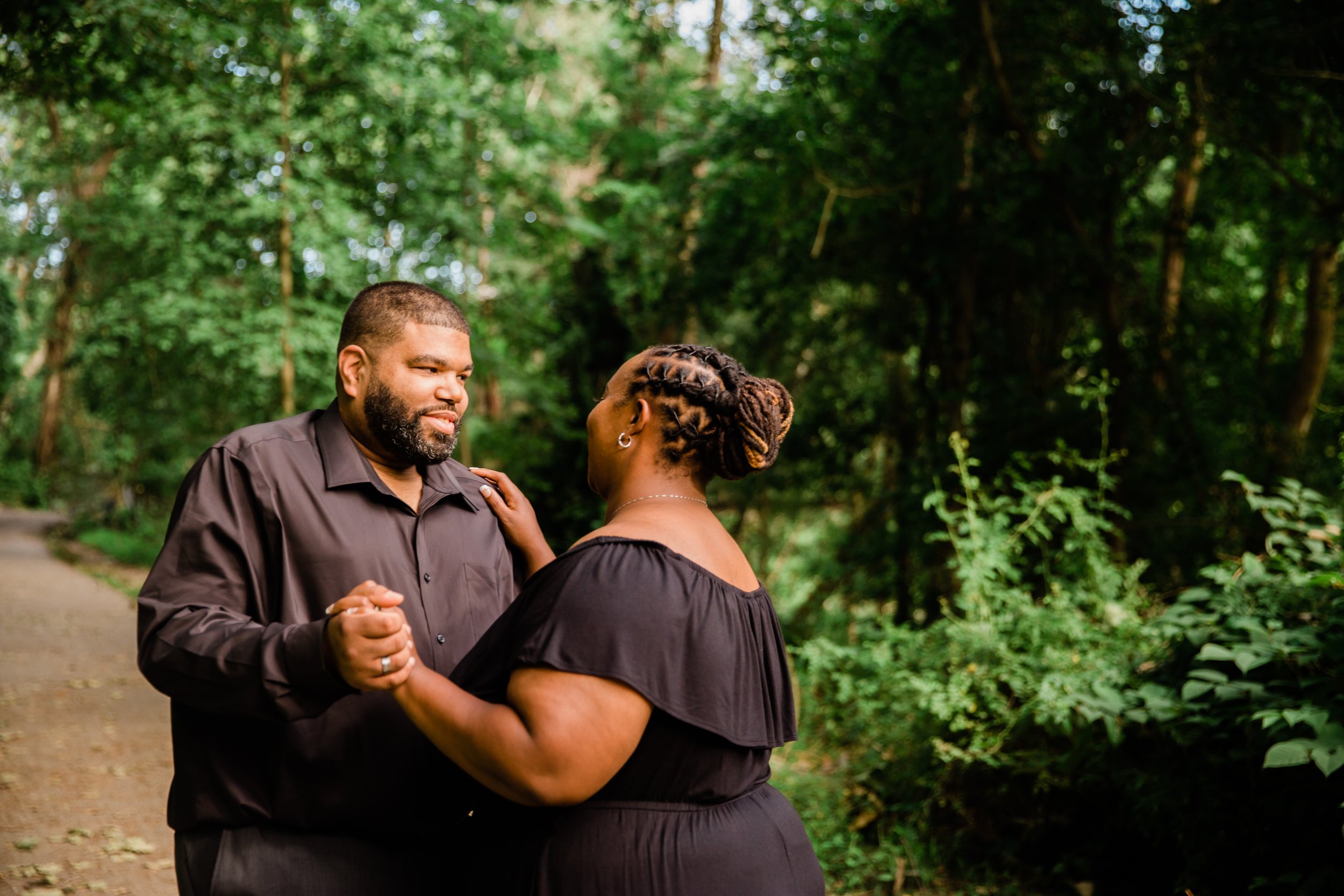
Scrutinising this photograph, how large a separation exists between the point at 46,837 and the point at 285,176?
7.85 metres

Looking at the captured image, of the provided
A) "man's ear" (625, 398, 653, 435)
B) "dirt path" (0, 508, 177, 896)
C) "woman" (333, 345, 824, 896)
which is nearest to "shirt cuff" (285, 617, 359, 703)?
"woman" (333, 345, 824, 896)

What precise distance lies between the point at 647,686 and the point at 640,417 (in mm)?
613

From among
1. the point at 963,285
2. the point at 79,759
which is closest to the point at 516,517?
the point at 79,759

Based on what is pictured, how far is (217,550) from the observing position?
6.85 feet

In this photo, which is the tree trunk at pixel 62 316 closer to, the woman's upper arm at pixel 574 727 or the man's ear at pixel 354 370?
the man's ear at pixel 354 370

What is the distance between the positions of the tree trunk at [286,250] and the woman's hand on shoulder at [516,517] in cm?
903

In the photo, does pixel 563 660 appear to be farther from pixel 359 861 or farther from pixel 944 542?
pixel 944 542

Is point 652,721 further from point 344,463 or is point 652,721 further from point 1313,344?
point 1313,344

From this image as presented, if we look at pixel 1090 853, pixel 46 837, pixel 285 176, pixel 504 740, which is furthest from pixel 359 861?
pixel 285 176

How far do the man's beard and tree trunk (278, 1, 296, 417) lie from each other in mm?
9203

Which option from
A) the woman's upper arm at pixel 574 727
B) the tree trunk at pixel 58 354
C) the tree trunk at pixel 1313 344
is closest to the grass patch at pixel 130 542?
the tree trunk at pixel 58 354

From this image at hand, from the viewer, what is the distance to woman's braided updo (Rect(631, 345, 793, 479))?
206 centimetres

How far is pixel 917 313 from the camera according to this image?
31.2 ft

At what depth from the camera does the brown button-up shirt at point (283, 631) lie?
6.43ft
